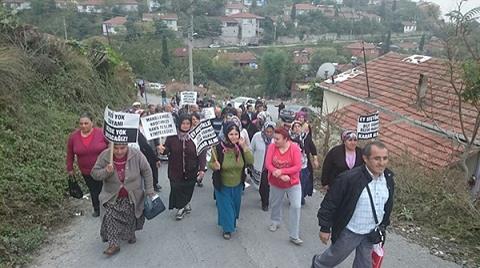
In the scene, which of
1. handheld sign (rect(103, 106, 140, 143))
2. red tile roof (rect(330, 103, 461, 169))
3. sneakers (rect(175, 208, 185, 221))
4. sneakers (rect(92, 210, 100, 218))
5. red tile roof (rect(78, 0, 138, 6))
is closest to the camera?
handheld sign (rect(103, 106, 140, 143))

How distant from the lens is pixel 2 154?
6695 mm

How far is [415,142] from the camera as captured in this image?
10758 mm

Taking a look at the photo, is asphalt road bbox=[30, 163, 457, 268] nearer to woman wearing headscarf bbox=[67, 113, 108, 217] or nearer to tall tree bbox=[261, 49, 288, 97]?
woman wearing headscarf bbox=[67, 113, 108, 217]

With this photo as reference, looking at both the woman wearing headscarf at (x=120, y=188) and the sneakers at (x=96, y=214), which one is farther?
the sneakers at (x=96, y=214)

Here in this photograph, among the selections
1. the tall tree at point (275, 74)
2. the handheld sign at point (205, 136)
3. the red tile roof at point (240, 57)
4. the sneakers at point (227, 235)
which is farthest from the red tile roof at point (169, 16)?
the sneakers at point (227, 235)

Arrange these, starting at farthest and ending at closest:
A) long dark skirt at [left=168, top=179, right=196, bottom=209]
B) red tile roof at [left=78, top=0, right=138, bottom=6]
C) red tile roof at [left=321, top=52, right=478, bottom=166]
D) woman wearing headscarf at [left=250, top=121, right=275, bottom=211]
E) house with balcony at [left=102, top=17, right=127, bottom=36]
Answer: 1. red tile roof at [left=78, top=0, right=138, bottom=6]
2. house with balcony at [left=102, top=17, right=127, bottom=36]
3. red tile roof at [left=321, top=52, right=478, bottom=166]
4. woman wearing headscarf at [left=250, top=121, right=275, bottom=211]
5. long dark skirt at [left=168, top=179, right=196, bottom=209]

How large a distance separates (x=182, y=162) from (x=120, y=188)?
1165 mm

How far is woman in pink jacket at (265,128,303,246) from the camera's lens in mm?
5305

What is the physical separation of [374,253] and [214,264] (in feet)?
6.32

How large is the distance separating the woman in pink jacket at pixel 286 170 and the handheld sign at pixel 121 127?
5.78 ft

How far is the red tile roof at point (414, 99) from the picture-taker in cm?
1030

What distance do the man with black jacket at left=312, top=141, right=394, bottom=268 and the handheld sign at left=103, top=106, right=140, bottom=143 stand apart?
2.44 m

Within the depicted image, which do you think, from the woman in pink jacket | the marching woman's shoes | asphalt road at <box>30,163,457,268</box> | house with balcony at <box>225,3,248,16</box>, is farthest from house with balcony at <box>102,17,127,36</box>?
the woman in pink jacket

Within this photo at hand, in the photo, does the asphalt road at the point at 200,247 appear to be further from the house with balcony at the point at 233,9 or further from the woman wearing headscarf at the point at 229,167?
the house with balcony at the point at 233,9
